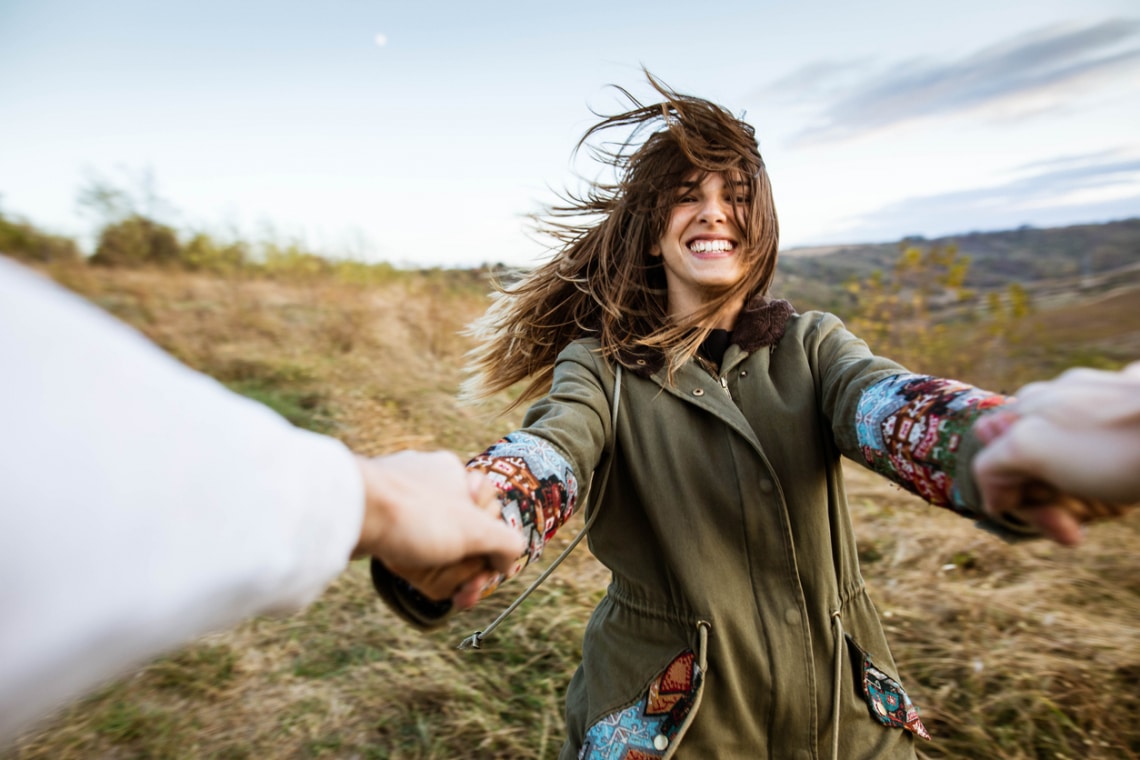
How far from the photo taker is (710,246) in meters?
1.92

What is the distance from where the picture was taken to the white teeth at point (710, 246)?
6.31ft

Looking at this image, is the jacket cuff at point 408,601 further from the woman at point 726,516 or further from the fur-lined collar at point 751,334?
the fur-lined collar at point 751,334

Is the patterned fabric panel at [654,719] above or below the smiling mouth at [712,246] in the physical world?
below

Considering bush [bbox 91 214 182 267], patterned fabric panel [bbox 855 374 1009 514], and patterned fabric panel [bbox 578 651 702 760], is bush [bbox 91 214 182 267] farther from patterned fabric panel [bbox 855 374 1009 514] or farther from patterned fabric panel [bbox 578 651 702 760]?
patterned fabric panel [bbox 855 374 1009 514]

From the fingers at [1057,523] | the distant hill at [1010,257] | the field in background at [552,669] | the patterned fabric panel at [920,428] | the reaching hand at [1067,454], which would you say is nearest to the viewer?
the reaching hand at [1067,454]

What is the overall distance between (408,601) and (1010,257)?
11.6 m

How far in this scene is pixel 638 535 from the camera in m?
1.70

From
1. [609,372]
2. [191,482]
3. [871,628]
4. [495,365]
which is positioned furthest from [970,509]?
[495,365]

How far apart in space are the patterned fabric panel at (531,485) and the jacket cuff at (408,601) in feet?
0.44

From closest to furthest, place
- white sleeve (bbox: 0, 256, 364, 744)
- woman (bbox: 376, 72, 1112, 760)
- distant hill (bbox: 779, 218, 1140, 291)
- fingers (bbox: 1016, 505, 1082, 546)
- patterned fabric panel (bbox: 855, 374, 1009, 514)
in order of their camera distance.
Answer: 1. white sleeve (bbox: 0, 256, 364, 744)
2. fingers (bbox: 1016, 505, 1082, 546)
3. patterned fabric panel (bbox: 855, 374, 1009, 514)
4. woman (bbox: 376, 72, 1112, 760)
5. distant hill (bbox: 779, 218, 1140, 291)

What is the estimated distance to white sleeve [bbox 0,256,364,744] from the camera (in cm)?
45

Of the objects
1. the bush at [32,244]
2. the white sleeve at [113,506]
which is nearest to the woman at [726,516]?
the white sleeve at [113,506]

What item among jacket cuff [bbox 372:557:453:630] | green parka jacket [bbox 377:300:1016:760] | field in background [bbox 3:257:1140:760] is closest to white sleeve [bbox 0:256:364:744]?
jacket cuff [bbox 372:557:453:630]

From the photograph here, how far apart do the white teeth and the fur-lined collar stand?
209mm
